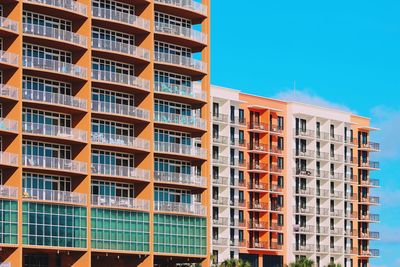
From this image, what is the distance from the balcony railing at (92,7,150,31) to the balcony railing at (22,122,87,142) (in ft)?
37.4

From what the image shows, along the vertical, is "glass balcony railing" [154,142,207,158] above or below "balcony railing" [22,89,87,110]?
below

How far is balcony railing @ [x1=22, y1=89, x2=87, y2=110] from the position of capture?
100 meters

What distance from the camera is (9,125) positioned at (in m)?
98.1

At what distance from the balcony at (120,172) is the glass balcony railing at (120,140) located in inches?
85.6

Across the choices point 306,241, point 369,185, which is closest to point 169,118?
point 306,241

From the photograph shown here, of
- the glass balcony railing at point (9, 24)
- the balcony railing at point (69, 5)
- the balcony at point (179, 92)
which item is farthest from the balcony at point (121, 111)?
the glass balcony railing at point (9, 24)

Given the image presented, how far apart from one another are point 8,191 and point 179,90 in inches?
919

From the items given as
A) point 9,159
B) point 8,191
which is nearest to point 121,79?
point 9,159

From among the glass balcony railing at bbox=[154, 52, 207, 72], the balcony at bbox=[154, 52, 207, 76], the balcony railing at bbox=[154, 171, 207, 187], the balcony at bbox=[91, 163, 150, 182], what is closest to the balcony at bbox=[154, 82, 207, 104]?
the balcony at bbox=[154, 52, 207, 76]

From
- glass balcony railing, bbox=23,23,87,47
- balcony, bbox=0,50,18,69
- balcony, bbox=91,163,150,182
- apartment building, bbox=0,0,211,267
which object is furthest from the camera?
balcony, bbox=91,163,150,182

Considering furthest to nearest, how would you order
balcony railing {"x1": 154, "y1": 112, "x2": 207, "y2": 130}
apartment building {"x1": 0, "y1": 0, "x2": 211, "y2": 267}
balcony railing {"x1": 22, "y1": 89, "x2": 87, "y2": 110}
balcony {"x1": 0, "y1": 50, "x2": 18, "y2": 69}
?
balcony railing {"x1": 154, "y1": 112, "x2": 207, "y2": 130}
balcony railing {"x1": 22, "y1": 89, "x2": 87, "y2": 110}
apartment building {"x1": 0, "y1": 0, "x2": 211, "y2": 267}
balcony {"x1": 0, "y1": 50, "x2": 18, "y2": 69}

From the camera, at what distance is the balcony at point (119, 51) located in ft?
349

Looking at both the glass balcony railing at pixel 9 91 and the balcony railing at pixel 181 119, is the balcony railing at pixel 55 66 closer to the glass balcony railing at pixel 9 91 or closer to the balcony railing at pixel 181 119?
the glass balcony railing at pixel 9 91

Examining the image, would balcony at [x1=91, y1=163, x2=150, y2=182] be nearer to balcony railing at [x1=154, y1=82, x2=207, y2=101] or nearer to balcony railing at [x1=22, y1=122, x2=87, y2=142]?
balcony railing at [x1=22, y1=122, x2=87, y2=142]
